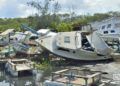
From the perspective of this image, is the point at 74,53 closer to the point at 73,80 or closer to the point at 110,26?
the point at 110,26

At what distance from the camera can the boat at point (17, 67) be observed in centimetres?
2975

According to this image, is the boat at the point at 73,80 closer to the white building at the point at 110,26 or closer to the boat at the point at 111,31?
the boat at the point at 111,31

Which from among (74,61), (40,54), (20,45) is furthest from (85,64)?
(20,45)

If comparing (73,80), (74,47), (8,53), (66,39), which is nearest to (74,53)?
(74,47)

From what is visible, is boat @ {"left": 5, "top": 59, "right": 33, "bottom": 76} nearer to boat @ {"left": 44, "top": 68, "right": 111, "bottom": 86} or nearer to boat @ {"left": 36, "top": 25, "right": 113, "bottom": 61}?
boat @ {"left": 36, "top": 25, "right": 113, "bottom": 61}

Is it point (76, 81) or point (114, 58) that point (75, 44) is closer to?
point (114, 58)

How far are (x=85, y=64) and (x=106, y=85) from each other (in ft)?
50.9

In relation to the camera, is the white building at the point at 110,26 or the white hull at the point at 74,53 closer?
the white hull at the point at 74,53

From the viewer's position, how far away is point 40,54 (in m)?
37.5

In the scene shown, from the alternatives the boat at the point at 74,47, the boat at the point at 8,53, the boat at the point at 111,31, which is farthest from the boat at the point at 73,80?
the boat at the point at 8,53

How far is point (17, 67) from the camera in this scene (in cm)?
3044

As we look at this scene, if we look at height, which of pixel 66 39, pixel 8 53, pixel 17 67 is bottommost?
pixel 17 67

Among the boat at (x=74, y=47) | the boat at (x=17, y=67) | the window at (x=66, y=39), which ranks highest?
the window at (x=66, y=39)

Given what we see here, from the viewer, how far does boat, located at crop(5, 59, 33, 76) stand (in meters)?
29.8
